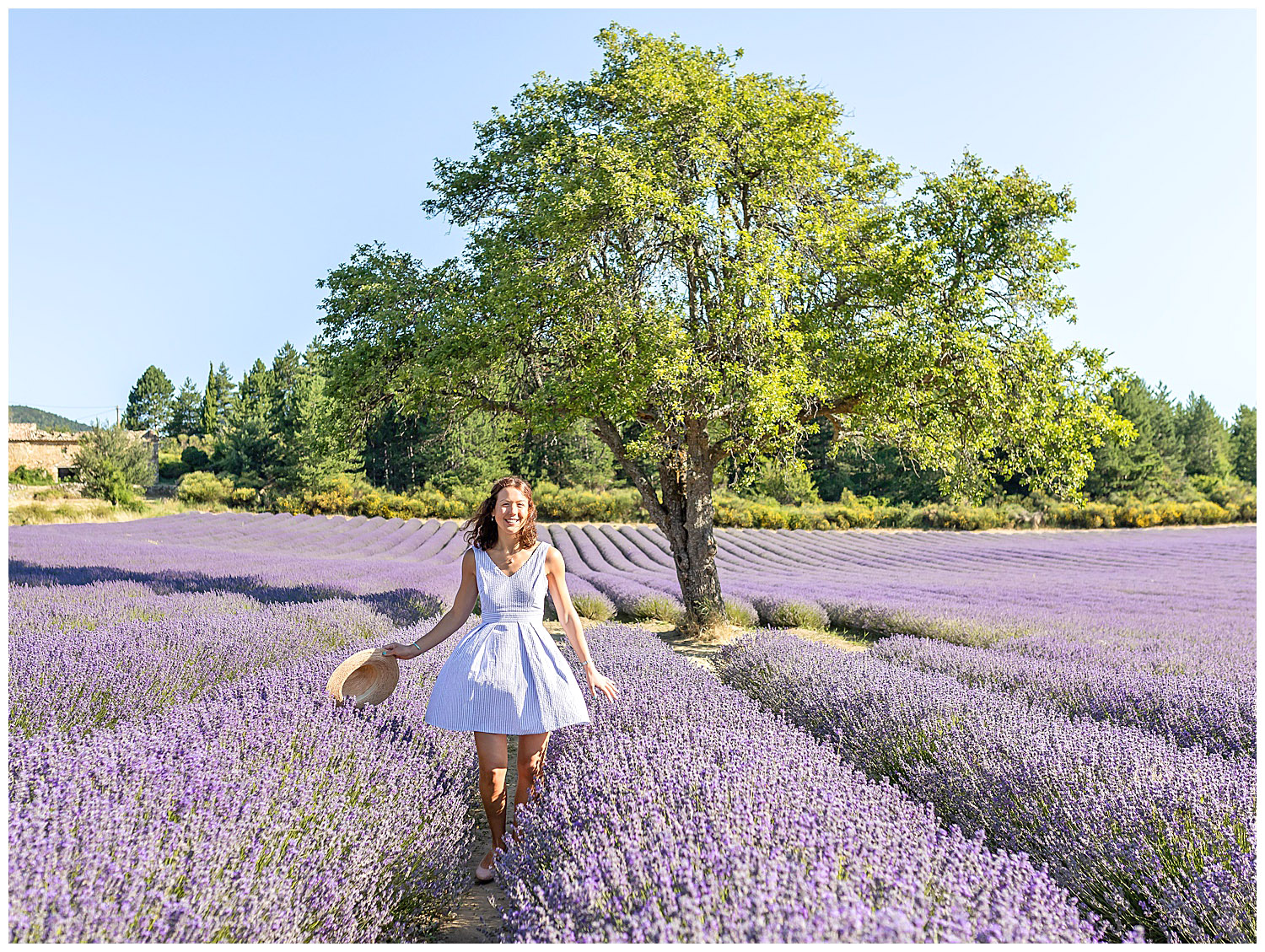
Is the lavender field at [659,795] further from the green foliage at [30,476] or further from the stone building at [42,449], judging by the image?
the stone building at [42,449]

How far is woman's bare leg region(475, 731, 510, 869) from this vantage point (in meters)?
2.71

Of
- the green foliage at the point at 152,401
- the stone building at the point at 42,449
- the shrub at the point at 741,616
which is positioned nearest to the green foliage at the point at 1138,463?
the shrub at the point at 741,616

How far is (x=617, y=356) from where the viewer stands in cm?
675

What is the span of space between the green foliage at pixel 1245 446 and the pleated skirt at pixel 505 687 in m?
49.7

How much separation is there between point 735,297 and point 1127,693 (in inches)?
180

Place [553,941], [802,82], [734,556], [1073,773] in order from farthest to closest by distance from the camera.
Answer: [734,556], [802,82], [1073,773], [553,941]

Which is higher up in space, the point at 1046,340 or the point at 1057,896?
the point at 1046,340

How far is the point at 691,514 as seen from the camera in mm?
8547

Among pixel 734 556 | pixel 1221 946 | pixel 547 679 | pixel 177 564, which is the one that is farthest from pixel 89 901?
pixel 734 556

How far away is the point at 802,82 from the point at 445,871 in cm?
829

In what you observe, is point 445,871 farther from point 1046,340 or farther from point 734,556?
point 734,556

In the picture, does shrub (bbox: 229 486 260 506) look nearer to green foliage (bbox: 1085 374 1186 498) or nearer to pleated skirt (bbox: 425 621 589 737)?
pleated skirt (bbox: 425 621 589 737)

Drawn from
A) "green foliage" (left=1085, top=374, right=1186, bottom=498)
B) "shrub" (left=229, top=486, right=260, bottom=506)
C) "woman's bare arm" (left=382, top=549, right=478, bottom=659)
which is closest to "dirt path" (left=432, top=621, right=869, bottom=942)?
"woman's bare arm" (left=382, top=549, right=478, bottom=659)

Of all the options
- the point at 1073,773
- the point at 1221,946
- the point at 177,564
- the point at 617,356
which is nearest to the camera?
the point at 1221,946
